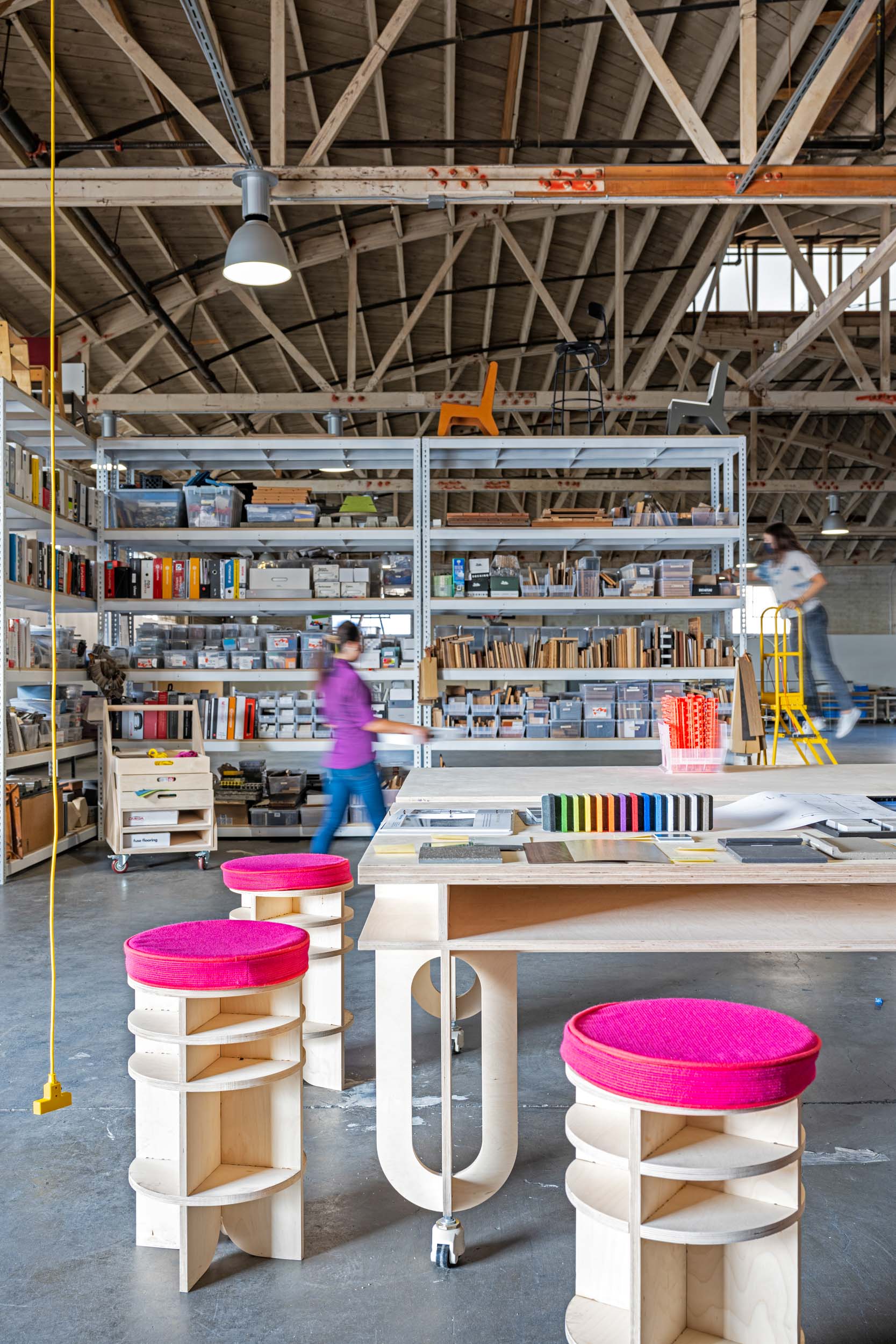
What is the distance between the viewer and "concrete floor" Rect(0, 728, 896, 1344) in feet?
6.83

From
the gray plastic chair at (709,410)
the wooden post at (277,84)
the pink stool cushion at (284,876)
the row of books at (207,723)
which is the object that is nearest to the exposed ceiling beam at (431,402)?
the gray plastic chair at (709,410)

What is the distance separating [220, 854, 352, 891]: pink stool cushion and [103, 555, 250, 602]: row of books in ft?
16.5

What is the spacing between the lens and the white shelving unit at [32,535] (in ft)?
21.5

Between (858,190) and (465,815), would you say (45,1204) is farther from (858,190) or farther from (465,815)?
(858,190)

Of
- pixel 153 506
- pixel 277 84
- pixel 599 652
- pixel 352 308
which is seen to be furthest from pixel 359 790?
pixel 352 308

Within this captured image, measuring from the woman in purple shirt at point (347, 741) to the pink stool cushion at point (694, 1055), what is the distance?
11.9ft

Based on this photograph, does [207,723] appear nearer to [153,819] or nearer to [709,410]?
[153,819]

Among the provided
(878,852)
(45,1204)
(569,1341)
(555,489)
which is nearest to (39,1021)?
(45,1204)

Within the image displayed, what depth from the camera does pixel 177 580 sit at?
810cm

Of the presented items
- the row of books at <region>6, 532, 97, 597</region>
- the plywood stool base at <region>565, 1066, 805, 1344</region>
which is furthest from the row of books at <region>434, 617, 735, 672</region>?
the plywood stool base at <region>565, 1066, 805, 1344</region>

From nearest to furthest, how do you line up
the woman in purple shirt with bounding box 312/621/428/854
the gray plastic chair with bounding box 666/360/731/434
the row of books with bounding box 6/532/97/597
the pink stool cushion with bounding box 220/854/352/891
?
the pink stool cushion with bounding box 220/854/352/891
the woman in purple shirt with bounding box 312/621/428/854
the row of books with bounding box 6/532/97/597
the gray plastic chair with bounding box 666/360/731/434

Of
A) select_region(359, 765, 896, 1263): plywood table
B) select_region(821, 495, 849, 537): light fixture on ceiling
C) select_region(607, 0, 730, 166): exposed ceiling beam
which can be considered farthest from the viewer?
select_region(821, 495, 849, 537): light fixture on ceiling

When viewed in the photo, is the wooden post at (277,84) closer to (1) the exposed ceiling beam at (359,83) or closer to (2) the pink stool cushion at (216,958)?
(1) the exposed ceiling beam at (359,83)

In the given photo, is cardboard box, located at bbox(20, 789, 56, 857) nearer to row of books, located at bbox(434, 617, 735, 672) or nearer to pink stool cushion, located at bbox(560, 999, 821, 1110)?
row of books, located at bbox(434, 617, 735, 672)
